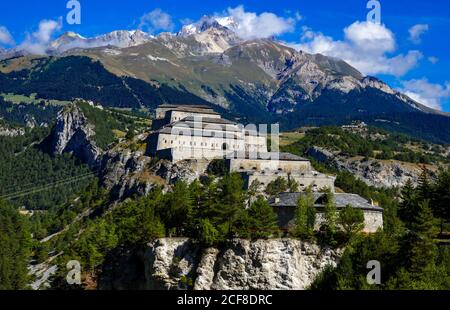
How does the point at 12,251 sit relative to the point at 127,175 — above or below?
below

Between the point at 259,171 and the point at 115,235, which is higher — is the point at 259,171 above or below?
above

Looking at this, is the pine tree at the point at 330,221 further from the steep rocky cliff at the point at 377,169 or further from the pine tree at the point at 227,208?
the steep rocky cliff at the point at 377,169

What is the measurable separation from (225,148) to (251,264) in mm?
63307

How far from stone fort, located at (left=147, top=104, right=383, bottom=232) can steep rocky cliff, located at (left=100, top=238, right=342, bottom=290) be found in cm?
3332

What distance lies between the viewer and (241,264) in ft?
240

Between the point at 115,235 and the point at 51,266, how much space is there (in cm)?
2325

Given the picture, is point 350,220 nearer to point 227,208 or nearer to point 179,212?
point 227,208

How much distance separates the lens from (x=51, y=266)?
369 feet

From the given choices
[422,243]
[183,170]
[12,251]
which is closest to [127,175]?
[183,170]

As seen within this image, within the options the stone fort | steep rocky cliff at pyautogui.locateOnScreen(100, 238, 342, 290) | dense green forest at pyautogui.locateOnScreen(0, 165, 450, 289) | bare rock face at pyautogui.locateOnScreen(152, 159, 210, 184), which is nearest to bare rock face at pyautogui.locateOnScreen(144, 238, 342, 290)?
steep rocky cliff at pyautogui.locateOnScreen(100, 238, 342, 290)

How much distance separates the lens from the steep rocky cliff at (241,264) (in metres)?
71.8

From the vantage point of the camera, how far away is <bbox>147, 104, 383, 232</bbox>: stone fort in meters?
110

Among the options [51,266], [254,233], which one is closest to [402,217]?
[254,233]
